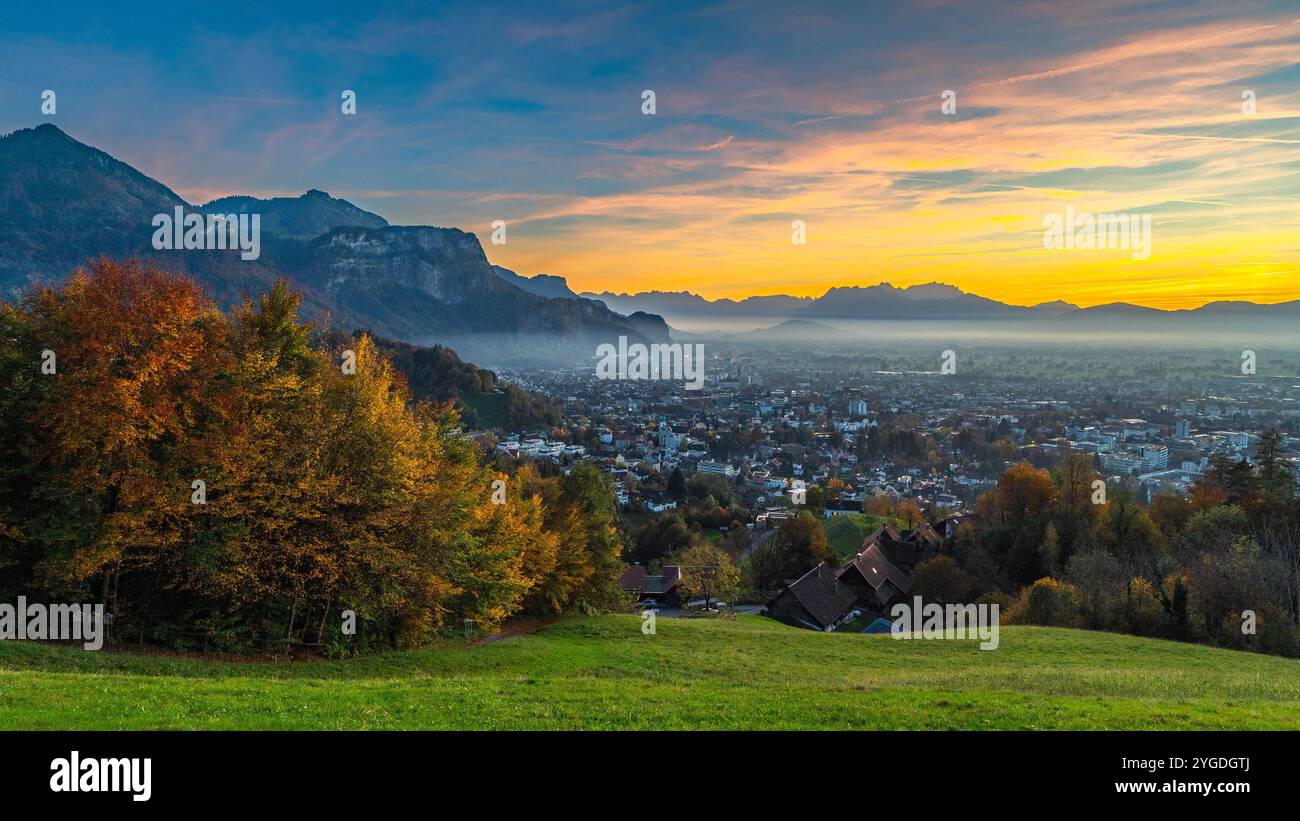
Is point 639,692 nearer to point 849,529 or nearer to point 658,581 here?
→ point 658,581

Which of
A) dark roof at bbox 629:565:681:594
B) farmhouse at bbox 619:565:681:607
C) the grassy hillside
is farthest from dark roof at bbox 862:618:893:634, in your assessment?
the grassy hillside

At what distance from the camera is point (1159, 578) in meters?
36.8

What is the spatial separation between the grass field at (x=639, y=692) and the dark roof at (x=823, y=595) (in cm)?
2325

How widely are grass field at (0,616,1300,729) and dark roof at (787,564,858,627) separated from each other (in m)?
23.2

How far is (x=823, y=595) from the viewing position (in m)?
50.6

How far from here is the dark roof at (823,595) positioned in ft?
160

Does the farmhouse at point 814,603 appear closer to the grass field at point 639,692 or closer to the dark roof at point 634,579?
the dark roof at point 634,579

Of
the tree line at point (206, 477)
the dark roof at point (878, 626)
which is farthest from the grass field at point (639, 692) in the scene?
the dark roof at point (878, 626)

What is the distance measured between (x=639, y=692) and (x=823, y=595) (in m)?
38.6

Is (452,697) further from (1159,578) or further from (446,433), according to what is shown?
(1159,578)
